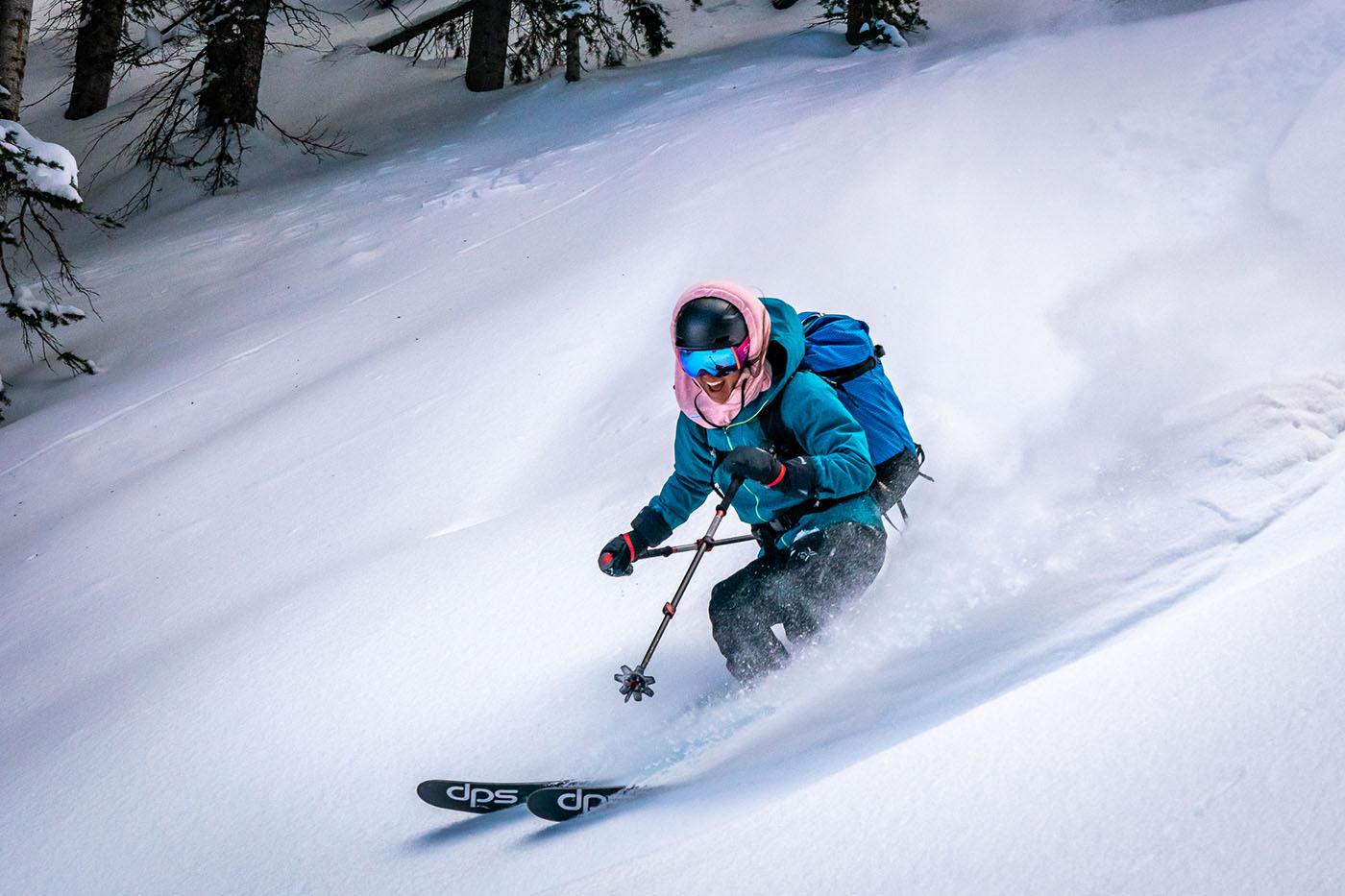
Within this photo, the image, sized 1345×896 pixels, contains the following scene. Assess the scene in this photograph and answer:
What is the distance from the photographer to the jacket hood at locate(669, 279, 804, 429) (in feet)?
9.84

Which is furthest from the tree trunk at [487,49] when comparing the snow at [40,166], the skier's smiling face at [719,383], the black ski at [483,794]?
the black ski at [483,794]

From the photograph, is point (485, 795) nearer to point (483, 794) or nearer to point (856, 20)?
point (483, 794)

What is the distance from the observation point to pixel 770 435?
320cm

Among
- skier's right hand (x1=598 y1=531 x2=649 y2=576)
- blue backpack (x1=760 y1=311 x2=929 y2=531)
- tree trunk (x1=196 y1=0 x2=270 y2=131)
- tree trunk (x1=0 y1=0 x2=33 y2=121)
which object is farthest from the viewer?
tree trunk (x1=196 y1=0 x2=270 y2=131)

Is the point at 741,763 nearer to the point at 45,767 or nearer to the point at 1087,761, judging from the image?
the point at 1087,761

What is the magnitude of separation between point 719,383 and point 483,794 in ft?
4.71

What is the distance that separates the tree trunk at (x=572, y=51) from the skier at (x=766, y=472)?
1050cm

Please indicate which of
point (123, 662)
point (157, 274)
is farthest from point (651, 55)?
point (123, 662)

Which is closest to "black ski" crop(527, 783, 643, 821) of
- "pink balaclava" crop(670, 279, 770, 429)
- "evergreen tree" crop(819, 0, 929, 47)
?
"pink balaclava" crop(670, 279, 770, 429)

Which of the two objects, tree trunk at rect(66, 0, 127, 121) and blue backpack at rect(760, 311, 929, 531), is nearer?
blue backpack at rect(760, 311, 929, 531)

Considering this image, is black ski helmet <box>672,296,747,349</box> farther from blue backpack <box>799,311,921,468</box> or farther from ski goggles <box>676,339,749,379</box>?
blue backpack <box>799,311,921,468</box>

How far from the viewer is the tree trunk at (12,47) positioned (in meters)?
6.77

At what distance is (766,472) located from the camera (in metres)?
2.93

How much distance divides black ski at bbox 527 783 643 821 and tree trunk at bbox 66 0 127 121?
17.2 meters
